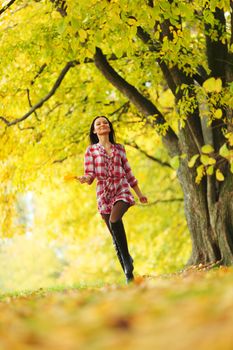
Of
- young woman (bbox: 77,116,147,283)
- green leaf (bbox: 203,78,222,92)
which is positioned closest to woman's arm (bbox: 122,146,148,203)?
young woman (bbox: 77,116,147,283)

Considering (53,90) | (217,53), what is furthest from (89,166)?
(53,90)

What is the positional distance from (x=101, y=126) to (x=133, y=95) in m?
3.19

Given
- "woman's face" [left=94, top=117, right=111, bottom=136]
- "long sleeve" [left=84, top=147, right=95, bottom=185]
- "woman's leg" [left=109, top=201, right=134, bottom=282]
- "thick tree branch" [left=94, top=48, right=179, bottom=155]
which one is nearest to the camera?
"woman's leg" [left=109, top=201, right=134, bottom=282]

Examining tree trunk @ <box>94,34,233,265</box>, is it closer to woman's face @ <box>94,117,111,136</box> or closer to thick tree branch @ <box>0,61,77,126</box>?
thick tree branch @ <box>0,61,77,126</box>

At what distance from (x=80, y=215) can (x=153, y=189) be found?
2475 mm

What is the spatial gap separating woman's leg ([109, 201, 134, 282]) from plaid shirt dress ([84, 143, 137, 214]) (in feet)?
0.37

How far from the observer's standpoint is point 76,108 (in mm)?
13562

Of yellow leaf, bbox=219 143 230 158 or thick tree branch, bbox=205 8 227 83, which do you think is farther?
Answer: thick tree branch, bbox=205 8 227 83

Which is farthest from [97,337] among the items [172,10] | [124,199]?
[172,10]

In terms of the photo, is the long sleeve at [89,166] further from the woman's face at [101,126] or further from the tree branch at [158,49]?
the tree branch at [158,49]

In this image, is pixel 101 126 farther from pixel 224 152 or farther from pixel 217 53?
pixel 224 152

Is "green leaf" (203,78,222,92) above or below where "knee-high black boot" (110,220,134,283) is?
above

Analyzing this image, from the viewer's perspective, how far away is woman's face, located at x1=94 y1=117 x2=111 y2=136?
7.88m

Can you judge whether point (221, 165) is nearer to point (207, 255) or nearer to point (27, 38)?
point (207, 255)
